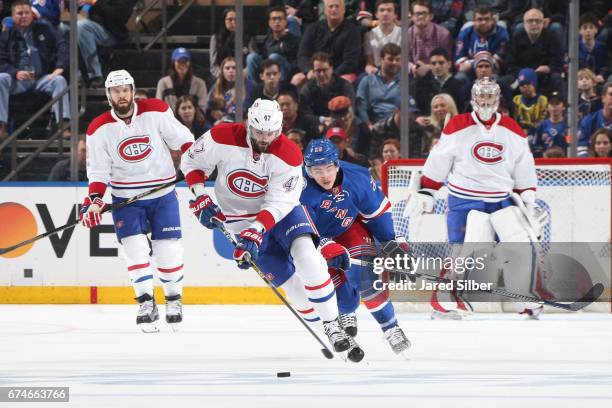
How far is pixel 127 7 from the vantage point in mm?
9180

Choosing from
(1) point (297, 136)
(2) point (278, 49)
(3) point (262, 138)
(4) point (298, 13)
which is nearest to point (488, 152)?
(1) point (297, 136)

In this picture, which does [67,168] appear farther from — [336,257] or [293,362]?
[293,362]

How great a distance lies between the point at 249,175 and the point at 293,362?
2.73 ft

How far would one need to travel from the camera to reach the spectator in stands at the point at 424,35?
8617mm

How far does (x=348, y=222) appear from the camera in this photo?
19.3 feet

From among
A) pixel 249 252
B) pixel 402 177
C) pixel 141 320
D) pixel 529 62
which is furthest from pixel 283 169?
pixel 529 62

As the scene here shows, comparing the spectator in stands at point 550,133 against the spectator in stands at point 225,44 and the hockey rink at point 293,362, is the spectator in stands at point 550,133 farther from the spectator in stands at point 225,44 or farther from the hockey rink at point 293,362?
the spectator in stands at point 225,44

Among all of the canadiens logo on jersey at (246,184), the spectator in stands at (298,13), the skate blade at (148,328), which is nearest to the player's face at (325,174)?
the canadiens logo on jersey at (246,184)

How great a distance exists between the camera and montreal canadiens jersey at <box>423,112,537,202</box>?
308 inches

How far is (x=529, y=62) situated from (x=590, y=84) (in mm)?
428

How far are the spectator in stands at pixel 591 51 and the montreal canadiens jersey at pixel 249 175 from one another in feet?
11.5

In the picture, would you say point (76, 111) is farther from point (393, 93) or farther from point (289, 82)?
point (393, 93)

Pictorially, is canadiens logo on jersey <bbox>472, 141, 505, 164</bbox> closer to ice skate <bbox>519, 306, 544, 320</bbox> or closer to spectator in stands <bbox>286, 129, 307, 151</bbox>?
ice skate <bbox>519, 306, 544, 320</bbox>

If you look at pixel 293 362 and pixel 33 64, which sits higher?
pixel 33 64
